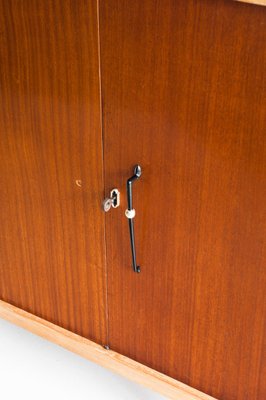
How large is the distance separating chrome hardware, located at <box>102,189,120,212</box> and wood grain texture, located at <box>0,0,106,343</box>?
0.08ft

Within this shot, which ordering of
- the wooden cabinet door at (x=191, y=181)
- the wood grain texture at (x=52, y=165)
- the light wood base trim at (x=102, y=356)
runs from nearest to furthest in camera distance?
1. the wooden cabinet door at (x=191, y=181)
2. the wood grain texture at (x=52, y=165)
3. the light wood base trim at (x=102, y=356)

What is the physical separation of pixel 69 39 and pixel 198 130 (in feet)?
0.75

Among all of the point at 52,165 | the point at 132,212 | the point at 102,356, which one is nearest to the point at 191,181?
the point at 132,212

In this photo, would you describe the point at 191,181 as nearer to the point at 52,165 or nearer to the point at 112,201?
the point at 112,201

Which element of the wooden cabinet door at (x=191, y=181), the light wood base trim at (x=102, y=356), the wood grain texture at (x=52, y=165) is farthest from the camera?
the light wood base trim at (x=102, y=356)

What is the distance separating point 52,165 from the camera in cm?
105

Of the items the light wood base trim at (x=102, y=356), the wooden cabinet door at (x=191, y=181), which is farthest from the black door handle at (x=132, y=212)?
the light wood base trim at (x=102, y=356)

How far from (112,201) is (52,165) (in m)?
0.12

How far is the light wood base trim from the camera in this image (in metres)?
1.11

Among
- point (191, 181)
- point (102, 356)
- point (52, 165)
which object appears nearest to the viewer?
point (191, 181)

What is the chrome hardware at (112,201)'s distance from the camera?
1001 mm

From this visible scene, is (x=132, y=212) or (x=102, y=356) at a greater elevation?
(x=132, y=212)

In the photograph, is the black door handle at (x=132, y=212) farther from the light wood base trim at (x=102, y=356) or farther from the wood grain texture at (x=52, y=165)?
the light wood base trim at (x=102, y=356)

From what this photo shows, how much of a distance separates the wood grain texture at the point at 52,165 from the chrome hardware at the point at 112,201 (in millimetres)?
26
